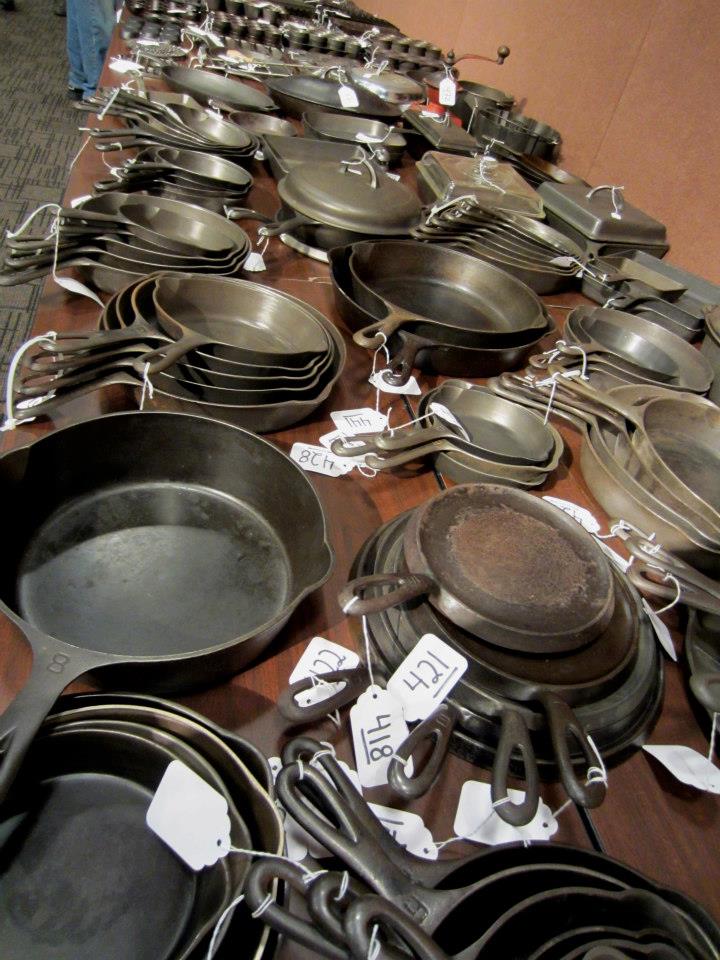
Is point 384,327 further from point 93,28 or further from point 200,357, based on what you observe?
point 93,28

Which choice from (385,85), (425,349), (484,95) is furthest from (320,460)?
(484,95)

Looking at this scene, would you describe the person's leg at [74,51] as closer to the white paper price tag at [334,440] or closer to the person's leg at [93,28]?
the person's leg at [93,28]

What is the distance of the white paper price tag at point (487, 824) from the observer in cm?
55

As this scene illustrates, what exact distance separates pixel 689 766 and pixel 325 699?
0.40 metres

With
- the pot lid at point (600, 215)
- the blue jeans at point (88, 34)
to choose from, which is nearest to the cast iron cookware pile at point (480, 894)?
the pot lid at point (600, 215)

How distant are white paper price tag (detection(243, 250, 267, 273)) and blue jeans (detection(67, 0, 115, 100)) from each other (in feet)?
9.56

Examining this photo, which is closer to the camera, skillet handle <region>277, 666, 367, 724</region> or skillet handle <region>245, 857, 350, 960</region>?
skillet handle <region>245, 857, 350, 960</region>

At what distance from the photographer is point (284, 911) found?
37cm

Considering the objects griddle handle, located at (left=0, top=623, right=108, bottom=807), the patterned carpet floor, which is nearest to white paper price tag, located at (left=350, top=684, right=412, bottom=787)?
griddle handle, located at (left=0, top=623, right=108, bottom=807)

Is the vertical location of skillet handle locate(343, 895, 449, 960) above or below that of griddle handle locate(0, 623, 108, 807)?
above

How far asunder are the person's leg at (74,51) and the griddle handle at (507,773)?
4457 mm

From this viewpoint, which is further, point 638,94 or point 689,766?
point 638,94

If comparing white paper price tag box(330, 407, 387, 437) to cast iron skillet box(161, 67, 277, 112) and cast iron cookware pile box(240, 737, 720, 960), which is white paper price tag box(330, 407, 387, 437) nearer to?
cast iron cookware pile box(240, 737, 720, 960)

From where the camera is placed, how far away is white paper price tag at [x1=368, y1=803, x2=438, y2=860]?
54 cm
